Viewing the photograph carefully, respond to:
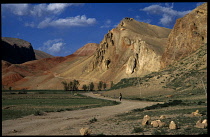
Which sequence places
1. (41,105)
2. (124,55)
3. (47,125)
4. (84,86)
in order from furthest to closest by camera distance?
(124,55)
(84,86)
(41,105)
(47,125)

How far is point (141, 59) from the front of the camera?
8850 centimetres

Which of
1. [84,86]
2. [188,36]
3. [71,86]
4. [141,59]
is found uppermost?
[188,36]

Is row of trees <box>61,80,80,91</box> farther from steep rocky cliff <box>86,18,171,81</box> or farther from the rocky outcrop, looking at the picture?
the rocky outcrop

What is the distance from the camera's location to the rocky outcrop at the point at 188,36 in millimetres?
57000

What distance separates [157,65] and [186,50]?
20.6 m

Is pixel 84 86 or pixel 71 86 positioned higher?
pixel 84 86

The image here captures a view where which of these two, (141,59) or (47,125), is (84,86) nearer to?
(141,59)

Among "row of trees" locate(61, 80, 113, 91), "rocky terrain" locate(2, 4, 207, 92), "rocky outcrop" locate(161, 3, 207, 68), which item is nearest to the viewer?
"rocky terrain" locate(2, 4, 207, 92)

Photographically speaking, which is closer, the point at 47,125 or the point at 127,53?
the point at 47,125

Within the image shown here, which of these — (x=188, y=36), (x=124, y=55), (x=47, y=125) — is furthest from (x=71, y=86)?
(x=47, y=125)

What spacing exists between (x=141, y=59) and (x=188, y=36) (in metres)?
30.8

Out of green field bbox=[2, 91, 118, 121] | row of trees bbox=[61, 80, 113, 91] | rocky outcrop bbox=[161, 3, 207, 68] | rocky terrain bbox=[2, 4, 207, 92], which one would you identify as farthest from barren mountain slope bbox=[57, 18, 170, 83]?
green field bbox=[2, 91, 118, 121]

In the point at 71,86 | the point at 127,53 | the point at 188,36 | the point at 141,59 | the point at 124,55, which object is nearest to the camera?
the point at 188,36

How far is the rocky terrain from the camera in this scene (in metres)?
51.3
